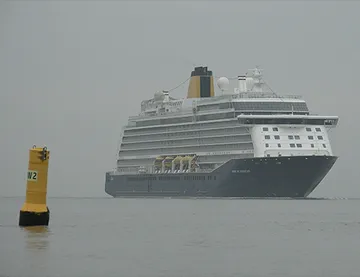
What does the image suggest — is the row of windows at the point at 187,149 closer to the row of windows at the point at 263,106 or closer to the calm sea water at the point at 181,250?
the row of windows at the point at 263,106

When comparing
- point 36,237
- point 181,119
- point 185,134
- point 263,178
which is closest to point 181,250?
point 36,237

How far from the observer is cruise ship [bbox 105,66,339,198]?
79188mm

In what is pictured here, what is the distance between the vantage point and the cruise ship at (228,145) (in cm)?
7919

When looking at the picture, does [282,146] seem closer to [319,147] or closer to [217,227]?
[319,147]

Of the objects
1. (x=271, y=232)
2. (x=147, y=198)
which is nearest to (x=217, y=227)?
(x=271, y=232)

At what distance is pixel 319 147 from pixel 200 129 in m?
11.3

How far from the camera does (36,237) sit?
32.7 meters

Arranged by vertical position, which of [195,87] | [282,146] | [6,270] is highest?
[195,87]

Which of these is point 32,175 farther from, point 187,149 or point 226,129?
point 187,149

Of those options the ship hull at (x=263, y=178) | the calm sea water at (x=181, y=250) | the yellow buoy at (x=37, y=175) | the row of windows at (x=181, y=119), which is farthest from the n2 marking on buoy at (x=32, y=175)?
the row of windows at (x=181, y=119)

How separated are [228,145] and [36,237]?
170ft

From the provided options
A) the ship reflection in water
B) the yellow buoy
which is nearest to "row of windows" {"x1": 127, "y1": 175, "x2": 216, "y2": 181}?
the ship reflection in water

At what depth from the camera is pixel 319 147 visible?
269ft

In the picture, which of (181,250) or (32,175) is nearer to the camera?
(181,250)
